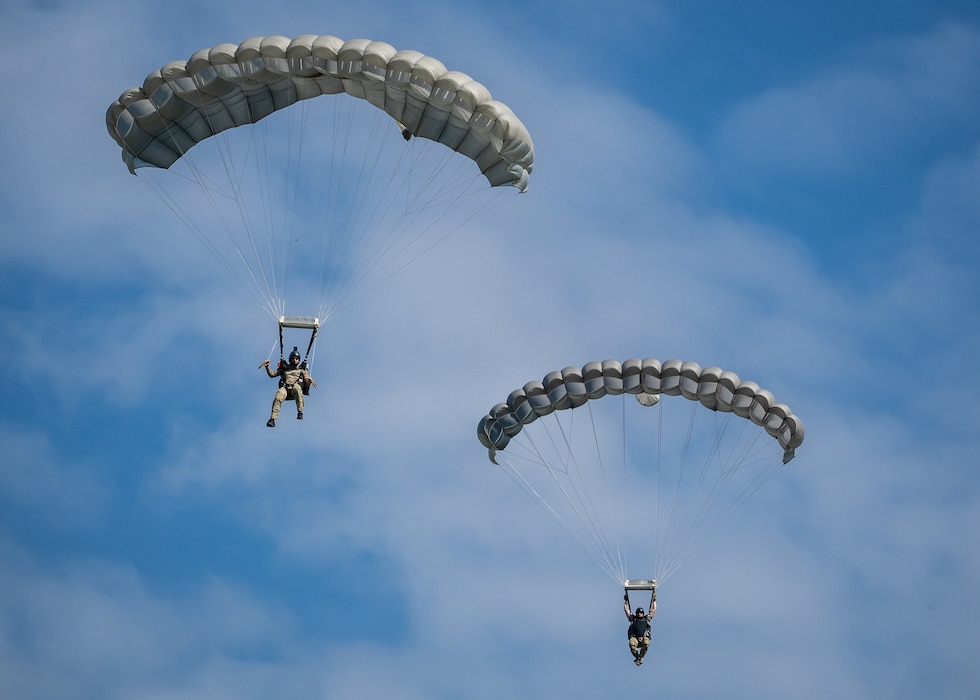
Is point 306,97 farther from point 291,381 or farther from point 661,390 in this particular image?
point 661,390

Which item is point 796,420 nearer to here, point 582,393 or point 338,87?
point 582,393

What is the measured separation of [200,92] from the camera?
3616 cm

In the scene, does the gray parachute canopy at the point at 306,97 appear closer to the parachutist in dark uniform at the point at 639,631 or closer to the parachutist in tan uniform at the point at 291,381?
the parachutist in tan uniform at the point at 291,381

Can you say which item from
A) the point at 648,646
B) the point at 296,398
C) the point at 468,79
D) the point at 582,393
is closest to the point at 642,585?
the point at 648,646

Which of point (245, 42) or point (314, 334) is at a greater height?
point (245, 42)

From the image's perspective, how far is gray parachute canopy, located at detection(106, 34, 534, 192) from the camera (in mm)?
35406

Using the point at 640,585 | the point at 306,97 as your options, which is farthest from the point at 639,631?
the point at 306,97

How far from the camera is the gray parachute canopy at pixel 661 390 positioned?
39.2m

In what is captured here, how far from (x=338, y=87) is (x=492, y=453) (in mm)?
8353

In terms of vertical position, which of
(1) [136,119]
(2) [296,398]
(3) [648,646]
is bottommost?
(3) [648,646]

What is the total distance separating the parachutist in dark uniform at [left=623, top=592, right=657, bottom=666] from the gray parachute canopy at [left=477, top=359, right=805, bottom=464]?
12.2 feet

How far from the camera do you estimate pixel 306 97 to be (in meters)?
36.7

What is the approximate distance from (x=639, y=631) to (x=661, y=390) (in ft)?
14.5

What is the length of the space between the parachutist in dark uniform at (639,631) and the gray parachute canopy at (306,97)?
26.7 ft
